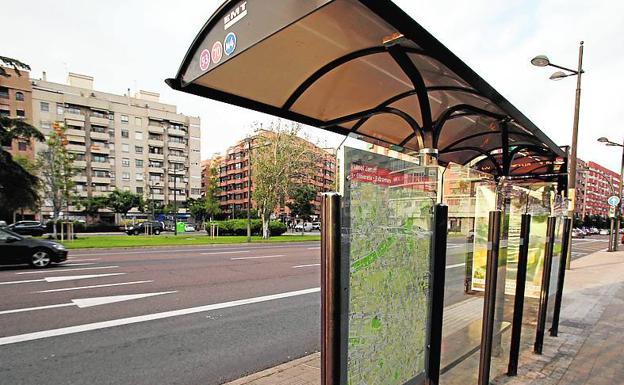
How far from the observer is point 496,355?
3.84 metres

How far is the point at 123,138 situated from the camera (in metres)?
63.7

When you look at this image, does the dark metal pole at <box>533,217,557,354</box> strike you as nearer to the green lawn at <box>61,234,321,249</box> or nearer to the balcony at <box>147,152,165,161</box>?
the green lawn at <box>61,234,321,249</box>

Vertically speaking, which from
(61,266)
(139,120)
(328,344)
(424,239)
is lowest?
(61,266)

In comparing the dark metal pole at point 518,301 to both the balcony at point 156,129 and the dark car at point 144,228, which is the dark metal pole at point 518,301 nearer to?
the dark car at point 144,228

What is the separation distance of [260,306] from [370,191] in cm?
552

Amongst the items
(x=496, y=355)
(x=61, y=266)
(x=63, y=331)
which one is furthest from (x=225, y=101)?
(x=61, y=266)

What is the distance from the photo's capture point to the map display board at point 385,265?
72.7 inches

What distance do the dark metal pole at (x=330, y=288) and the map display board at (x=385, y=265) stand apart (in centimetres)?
7

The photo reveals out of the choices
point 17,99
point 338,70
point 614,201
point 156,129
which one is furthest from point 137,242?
point 156,129

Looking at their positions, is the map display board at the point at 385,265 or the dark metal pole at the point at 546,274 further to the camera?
the dark metal pole at the point at 546,274

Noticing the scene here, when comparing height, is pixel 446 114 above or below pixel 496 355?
above

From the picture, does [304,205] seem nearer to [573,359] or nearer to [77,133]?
[77,133]

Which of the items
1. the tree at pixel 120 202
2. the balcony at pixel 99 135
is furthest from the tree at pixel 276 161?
the balcony at pixel 99 135

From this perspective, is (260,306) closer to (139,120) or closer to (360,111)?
(360,111)
